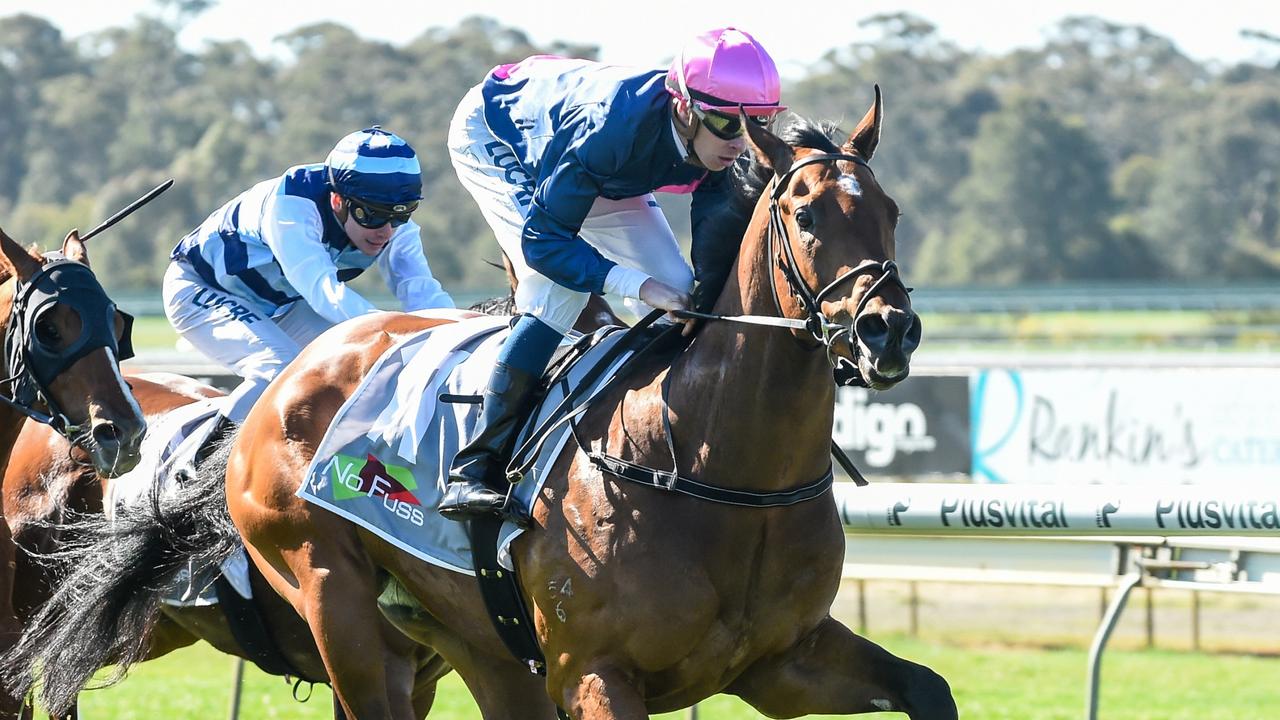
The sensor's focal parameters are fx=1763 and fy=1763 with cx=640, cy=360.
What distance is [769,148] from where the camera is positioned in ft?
13.1

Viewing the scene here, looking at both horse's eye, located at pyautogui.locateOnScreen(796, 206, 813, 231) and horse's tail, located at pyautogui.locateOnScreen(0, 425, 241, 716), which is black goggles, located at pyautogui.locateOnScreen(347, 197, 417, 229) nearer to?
horse's tail, located at pyautogui.locateOnScreen(0, 425, 241, 716)

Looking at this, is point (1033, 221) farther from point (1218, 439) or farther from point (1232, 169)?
point (1218, 439)

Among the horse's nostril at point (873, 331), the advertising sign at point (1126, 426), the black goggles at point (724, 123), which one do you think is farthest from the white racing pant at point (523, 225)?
the advertising sign at point (1126, 426)

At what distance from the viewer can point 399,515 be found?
15.5 ft

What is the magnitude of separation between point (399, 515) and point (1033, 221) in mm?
55854

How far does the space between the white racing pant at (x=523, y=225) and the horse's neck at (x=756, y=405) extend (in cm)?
31

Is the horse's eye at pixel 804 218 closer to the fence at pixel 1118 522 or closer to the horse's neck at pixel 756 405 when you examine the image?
the horse's neck at pixel 756 405

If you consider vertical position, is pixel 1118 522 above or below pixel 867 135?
below

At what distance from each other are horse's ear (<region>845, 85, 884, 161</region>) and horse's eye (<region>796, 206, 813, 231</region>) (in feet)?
0.85

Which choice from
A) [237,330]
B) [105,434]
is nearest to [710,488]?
[105,434]

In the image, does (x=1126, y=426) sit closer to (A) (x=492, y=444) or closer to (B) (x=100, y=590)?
(B) (x=100, y=590)

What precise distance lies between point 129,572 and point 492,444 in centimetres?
175

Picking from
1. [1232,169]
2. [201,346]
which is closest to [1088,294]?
[1232,169]

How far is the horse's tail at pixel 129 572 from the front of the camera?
546 centimetres
